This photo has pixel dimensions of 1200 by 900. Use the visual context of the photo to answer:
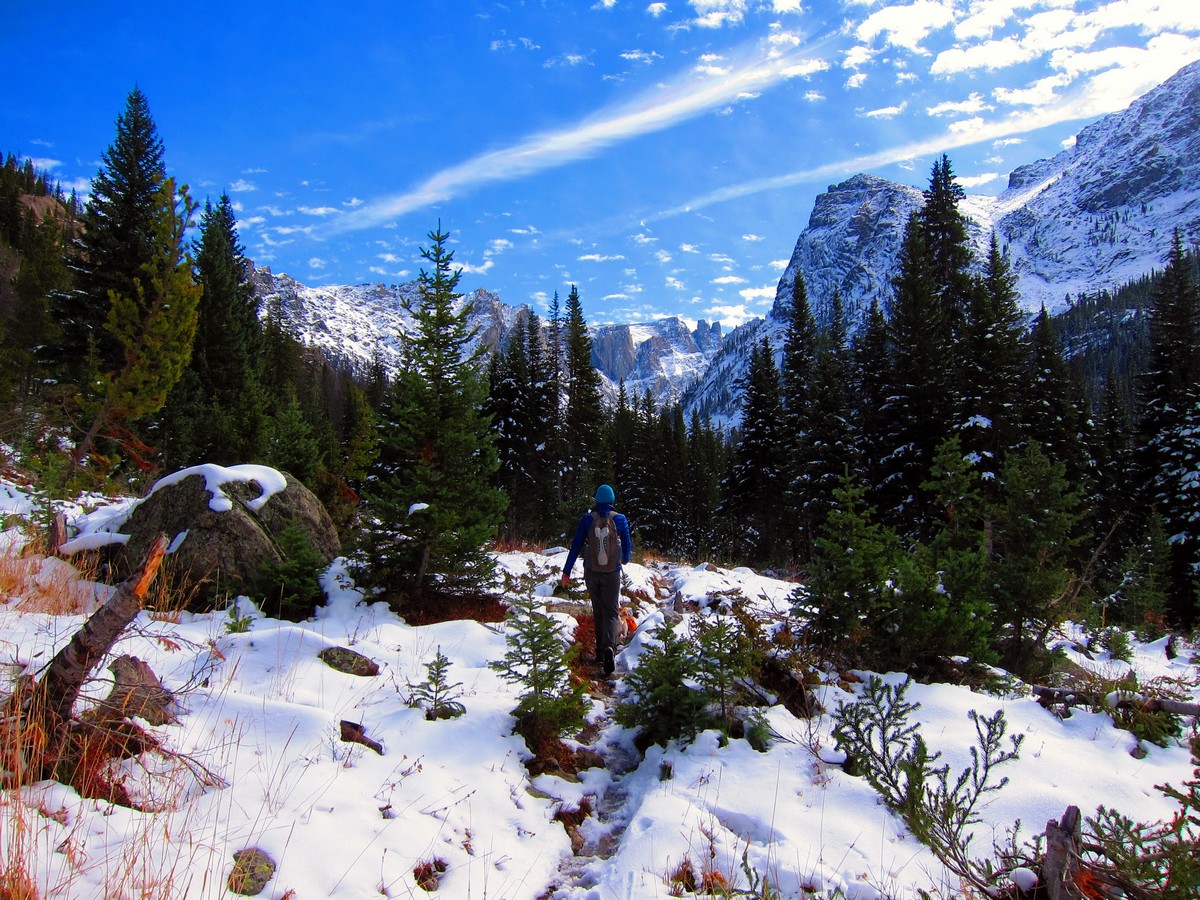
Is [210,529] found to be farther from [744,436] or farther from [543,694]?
[744,436]

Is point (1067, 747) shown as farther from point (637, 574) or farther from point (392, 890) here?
point (637, 574)

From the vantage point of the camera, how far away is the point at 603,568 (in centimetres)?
773

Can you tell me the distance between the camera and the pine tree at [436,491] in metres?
8.42

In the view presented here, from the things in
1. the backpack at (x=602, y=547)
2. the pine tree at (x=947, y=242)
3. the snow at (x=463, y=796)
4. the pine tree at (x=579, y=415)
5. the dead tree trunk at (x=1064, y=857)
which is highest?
the pine tree at (x=947, y=242)

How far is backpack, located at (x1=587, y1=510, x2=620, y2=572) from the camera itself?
7730 mm

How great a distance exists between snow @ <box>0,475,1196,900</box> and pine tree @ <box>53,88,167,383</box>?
2145cm

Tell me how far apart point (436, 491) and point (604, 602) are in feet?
9.64

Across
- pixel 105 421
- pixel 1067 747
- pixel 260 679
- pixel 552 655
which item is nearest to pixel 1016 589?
pixel 1067 747

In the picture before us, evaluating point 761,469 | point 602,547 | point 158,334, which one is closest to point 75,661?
point 602,547

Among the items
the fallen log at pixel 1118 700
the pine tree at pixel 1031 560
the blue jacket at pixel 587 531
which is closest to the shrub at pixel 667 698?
the blue jacket at pixel 587 531

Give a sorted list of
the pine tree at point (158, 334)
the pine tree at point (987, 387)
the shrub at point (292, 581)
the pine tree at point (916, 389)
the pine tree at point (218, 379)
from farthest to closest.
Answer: the pine tree at point (916, 389) → the pine tree at point (987, 387) → the pine tree at point (218, 379) → the pine tree at point (158, 334) → the shrub at point (292, 581)

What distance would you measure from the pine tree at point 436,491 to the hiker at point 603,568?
1.64m

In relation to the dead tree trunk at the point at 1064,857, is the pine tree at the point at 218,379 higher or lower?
higher

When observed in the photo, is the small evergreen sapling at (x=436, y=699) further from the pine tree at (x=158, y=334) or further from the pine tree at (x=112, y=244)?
the pine tree at (x=112, y=244)
